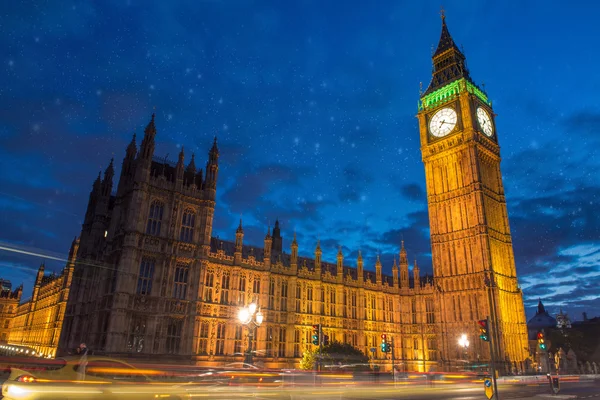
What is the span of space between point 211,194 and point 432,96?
4657cm

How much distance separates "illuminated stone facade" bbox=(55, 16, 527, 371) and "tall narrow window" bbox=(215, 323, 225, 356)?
0.17 m

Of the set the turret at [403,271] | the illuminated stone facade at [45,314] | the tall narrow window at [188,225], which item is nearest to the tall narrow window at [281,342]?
the tall narrow window at [188,225]

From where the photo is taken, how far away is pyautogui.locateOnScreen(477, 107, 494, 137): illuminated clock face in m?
66.4

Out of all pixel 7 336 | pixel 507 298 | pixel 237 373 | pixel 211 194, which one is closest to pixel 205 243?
pixel 211 194

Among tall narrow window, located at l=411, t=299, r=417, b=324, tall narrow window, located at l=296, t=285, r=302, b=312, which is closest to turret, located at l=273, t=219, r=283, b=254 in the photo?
tall narrow window, located at l=296, t=285, r=302, b=312

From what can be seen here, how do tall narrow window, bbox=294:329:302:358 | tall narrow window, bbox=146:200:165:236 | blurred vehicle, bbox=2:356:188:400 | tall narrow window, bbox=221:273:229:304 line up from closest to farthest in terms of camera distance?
blurred vehicle, bbox=2:356:188:400
tall narrow window, bbox=146:200:165:236
tall narrow window, bbox=221:273:229:304
tall narrow window, bbox=294:329:302:358

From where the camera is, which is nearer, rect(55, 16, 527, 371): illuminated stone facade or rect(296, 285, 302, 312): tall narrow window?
rect(55, 16, 527, 371): illuminated stone facade

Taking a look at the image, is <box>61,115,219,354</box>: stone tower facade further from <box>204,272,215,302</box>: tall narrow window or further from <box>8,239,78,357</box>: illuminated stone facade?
<box>8,239,78,357</box>: illuminated stone facade

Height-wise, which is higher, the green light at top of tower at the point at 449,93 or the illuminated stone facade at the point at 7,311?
the green light at top of tower at the point at 449,93

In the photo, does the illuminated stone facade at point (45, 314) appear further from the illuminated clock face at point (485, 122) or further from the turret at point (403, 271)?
the illuminated clock face at point (485, 122)

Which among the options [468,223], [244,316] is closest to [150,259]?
[244,316]

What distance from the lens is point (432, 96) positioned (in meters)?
72.8

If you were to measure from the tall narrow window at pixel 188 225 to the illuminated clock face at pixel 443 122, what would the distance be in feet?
144

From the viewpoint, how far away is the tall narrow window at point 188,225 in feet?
144
